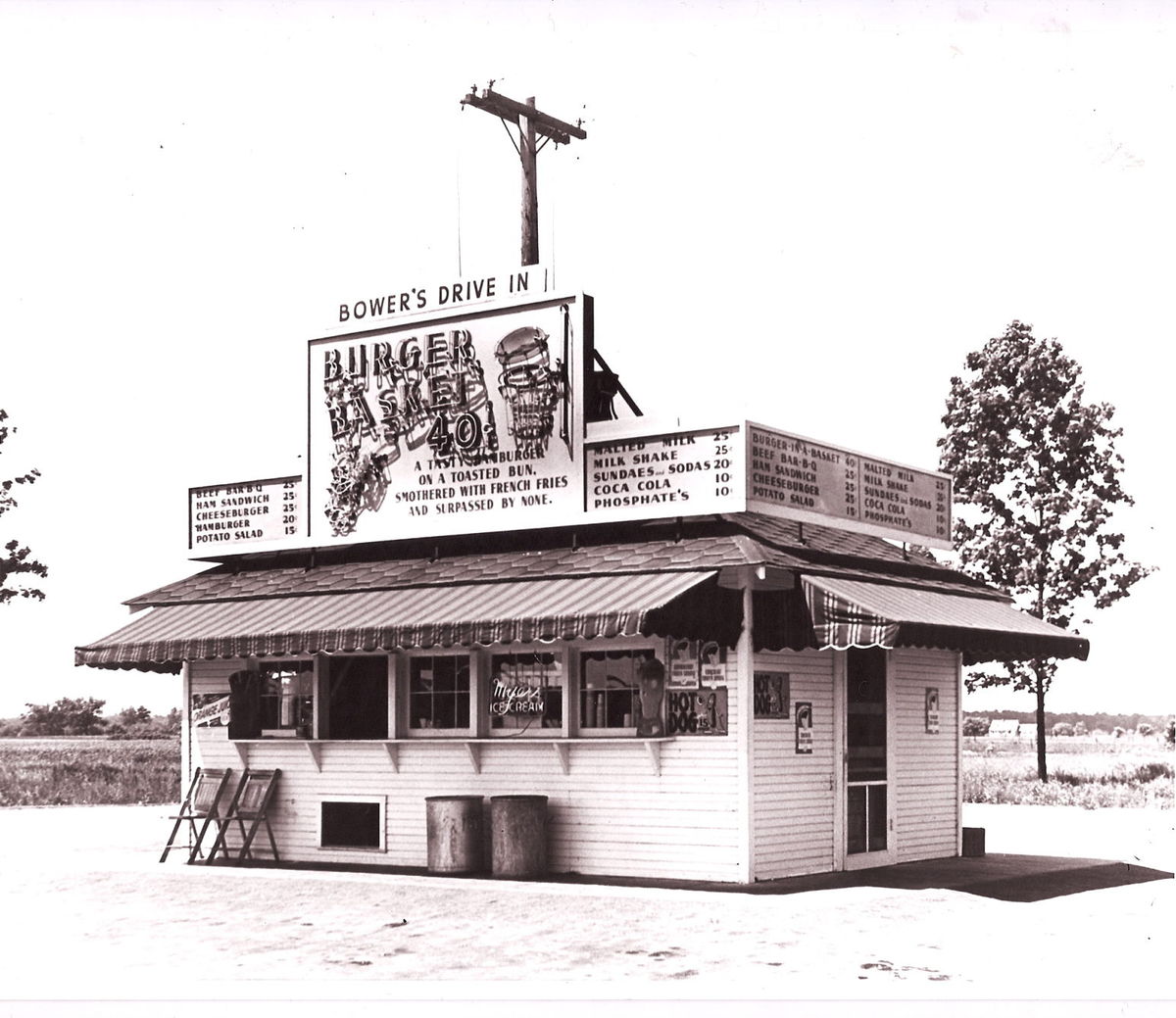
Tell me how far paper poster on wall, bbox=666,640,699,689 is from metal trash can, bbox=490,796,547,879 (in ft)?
5.90

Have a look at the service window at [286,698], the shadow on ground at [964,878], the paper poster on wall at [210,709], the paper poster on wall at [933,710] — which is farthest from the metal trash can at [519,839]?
the paper poster on wall at [933,710]

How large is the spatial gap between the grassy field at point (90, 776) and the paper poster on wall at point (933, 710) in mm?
18602

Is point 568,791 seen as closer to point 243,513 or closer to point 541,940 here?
point 541,940

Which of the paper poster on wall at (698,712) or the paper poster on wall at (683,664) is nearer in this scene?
the paper poster on wall at (698,712)

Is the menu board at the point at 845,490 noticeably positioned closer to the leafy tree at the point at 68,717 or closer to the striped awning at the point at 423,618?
the striped awning at the point at 423,618

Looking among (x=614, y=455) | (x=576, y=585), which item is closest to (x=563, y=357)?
(x=614, y=455)

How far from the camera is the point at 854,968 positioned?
38.4 ft

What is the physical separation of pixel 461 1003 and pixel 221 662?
10.6 meters

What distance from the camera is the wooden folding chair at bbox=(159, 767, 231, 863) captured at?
63.3ft

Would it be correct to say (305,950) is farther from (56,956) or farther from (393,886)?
(393,886)

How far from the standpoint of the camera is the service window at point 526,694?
17562 mm

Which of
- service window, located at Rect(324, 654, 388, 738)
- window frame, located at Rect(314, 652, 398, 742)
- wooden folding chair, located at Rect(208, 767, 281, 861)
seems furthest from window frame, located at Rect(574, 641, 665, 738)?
wooden folding chair, located at Rect(208, 767, 281, 861)

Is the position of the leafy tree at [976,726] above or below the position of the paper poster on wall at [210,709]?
below

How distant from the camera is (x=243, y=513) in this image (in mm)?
21094
